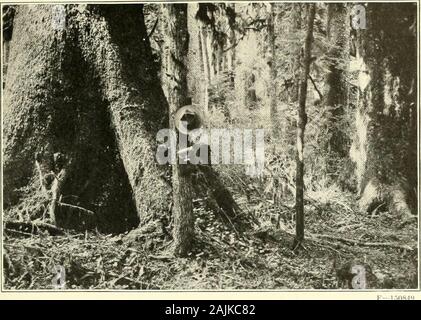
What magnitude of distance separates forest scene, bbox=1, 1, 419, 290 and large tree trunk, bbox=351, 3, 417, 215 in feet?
0.04

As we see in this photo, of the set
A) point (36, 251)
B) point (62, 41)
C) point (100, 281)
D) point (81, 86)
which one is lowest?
point (100, 281)

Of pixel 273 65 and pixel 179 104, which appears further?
pixel 273 65

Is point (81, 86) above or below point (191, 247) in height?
above

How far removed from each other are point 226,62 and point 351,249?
2.10 metres

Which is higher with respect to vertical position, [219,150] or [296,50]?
[296,50]

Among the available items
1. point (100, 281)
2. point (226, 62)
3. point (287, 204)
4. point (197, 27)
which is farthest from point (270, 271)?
point (197, 27)

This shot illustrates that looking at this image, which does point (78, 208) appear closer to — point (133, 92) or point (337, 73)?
point (133, 92)

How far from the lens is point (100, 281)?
4445 millimetres

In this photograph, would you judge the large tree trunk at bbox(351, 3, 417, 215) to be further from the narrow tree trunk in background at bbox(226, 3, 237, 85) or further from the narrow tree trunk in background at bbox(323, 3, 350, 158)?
the narrow tree trunk in background at bbox(226, 3, 237, 85)

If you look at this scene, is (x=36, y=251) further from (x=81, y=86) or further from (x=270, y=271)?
(x=270, y=271)

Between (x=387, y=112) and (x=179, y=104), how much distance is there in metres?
1.95

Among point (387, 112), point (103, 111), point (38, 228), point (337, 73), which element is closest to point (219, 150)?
point (103, 111)

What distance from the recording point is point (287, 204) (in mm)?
4469

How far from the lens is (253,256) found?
4426mm
